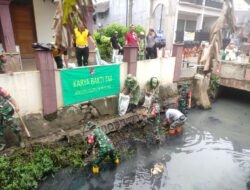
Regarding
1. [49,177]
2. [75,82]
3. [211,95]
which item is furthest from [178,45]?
[49,177]

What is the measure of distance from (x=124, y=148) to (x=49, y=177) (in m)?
2.61

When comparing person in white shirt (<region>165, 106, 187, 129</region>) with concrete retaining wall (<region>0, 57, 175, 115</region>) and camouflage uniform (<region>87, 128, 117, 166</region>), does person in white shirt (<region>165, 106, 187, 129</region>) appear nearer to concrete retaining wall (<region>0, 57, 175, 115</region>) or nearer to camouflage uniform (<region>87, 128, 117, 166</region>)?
camouflage uniform (<region>87, 128, 117, 166</region>)

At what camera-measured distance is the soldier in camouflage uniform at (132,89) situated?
811 cm

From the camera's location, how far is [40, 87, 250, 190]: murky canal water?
17.9ft

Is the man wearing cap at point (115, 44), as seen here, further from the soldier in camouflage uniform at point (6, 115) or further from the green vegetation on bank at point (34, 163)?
the soldier in camouflage uniform at point (6, 115)

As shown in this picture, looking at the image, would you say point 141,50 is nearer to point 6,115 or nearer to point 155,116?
point 155,116

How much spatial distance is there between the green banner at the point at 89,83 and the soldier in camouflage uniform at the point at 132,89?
0.38 metres

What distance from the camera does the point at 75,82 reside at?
22.8ft

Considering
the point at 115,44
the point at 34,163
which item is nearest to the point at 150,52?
the point at 115,44

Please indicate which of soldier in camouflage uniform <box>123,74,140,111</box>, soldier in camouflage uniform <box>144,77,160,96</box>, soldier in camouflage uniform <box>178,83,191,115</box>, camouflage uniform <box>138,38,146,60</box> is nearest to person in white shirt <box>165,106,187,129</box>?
soldier in camouflage uniform <box>178,83,191,115</box>

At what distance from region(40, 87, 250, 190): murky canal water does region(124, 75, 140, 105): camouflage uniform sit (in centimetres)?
191

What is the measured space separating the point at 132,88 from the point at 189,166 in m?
3.58

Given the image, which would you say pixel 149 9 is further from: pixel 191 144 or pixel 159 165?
pixel 159 165

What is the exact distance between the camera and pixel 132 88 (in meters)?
8.13
